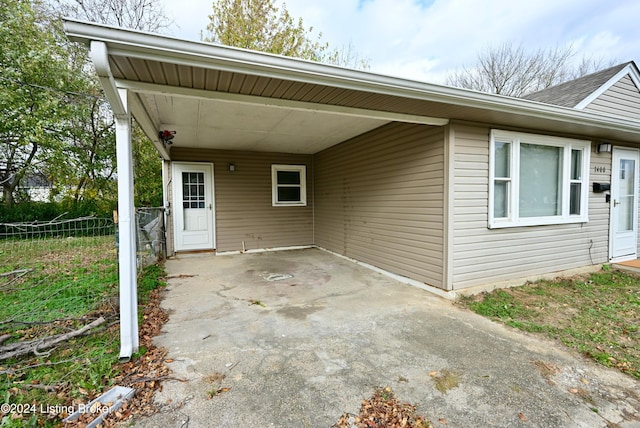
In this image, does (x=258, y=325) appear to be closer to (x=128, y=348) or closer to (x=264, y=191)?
(x=128, y=348)

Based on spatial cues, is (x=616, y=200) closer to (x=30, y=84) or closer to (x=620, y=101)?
(x=620, y=101)

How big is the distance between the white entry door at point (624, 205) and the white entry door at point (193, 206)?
26.2 ft

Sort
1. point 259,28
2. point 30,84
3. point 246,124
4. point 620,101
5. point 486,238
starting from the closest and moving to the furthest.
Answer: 1. point 486,238
2. point 246,124
3. point 620,101
4. point 30,84
5. point 259,28

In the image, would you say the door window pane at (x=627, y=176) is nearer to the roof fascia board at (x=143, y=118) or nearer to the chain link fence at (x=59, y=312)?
the roof fascia board at (x=143, y=118)

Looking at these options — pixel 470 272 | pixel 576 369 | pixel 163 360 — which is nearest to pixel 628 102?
pixel 470 272

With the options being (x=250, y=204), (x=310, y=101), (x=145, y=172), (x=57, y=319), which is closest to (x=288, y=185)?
(x=250, y=204)

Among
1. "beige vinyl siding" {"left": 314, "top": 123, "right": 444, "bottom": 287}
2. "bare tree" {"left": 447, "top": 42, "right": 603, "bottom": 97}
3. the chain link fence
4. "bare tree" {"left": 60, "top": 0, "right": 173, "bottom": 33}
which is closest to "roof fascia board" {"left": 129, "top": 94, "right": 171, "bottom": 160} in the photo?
the chain link fence

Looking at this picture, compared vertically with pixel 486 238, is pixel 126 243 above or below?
above

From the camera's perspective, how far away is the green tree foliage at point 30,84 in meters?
6.96

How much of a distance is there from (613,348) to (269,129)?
5045 mm

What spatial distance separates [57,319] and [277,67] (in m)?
3.13

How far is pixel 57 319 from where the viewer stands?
110 inches

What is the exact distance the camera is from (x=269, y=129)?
200 inches

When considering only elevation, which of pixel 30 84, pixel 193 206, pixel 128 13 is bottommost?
pixel 193 206
